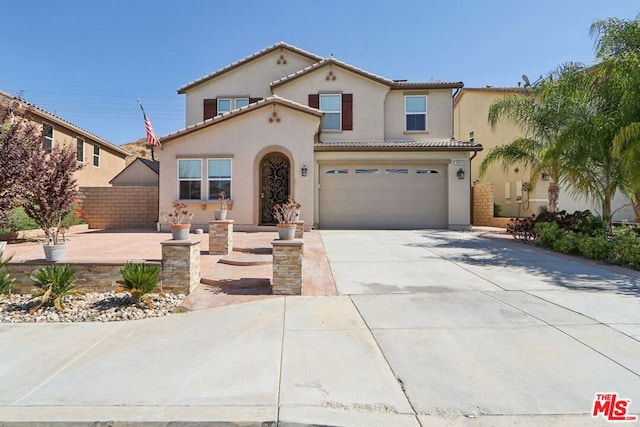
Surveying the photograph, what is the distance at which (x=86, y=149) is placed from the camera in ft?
72.7

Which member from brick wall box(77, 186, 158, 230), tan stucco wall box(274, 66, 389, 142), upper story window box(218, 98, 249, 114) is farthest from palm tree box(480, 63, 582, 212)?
brick wall box(77, 186, 158, 230)

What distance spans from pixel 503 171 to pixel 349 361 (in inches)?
781

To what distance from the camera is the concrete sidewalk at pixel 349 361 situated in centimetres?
310

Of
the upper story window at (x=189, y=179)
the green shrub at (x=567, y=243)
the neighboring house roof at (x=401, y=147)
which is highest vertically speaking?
the neighboring house roof at (x=401, y=147)

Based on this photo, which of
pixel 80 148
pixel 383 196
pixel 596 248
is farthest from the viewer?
pixel 80 148

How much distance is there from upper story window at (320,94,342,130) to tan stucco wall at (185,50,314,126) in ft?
12.0

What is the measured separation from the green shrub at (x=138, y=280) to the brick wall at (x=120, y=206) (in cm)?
1200

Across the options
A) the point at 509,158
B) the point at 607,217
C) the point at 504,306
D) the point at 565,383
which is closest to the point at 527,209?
the point at 509,158

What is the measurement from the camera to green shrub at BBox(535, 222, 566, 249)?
11.5 meters

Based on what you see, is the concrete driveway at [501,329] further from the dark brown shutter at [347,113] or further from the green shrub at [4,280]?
the dark brown shutter at [347,113]

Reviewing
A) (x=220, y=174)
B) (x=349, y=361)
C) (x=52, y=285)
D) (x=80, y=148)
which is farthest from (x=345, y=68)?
(x=349, y=361)

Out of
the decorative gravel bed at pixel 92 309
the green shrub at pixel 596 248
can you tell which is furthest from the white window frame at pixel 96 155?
the green shrub at pixel 596 248

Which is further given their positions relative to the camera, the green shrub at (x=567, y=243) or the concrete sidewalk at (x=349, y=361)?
the green shrub at (x=567, y=243)

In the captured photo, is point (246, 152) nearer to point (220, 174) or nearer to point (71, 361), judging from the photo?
point (220, 174)
